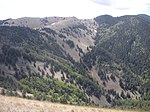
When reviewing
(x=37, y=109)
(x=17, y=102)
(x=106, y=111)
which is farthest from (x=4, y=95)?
(x=106, y=111)

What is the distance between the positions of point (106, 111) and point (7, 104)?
91.0 feet

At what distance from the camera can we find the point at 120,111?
97000mm

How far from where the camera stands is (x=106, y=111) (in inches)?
3654

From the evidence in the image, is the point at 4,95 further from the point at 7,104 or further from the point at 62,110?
the point at 62,110

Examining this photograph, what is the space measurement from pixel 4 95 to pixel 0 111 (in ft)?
54.3

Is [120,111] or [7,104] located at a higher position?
[7,104]

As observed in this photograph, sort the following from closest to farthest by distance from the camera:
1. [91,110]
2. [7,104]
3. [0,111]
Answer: [0,111] → [7,104] → [91,110]

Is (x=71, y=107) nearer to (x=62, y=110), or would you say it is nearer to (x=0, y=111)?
(x=62, y=110)

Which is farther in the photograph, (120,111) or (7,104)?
(120,111)

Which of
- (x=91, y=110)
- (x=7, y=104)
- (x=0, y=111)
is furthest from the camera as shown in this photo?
(x=91, y=110)

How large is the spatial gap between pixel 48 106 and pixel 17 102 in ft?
27.6

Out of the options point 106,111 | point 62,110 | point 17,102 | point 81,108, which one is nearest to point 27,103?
point 17,102

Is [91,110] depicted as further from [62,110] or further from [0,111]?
[0,111]

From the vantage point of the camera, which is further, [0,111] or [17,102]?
[17,102]
